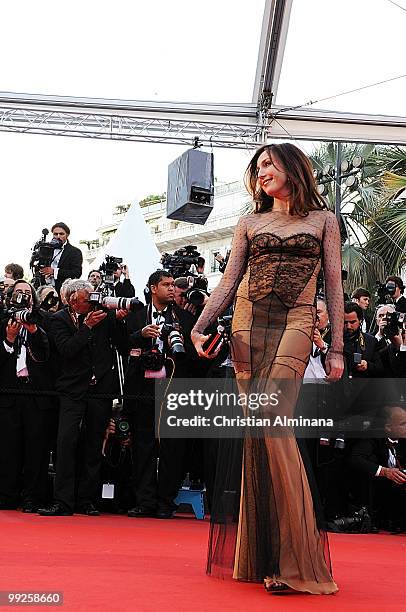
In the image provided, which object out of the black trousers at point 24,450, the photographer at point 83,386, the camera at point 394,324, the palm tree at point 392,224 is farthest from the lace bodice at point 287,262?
the palm tree at point 392,224

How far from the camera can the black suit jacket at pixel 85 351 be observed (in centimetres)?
680

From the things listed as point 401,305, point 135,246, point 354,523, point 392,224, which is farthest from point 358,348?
point 392,224

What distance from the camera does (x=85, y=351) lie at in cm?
701

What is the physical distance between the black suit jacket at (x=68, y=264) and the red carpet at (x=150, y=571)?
3.04 metres

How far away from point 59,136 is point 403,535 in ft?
19.5

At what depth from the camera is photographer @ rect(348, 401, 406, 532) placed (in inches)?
282

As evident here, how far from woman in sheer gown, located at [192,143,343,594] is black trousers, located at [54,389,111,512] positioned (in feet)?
10.0

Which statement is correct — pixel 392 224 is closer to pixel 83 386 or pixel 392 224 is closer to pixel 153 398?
pixel 153 398

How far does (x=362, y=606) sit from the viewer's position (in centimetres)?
323

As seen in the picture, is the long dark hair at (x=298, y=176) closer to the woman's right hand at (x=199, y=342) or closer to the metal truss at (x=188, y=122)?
the woman's right hand at (x=199, y=342)

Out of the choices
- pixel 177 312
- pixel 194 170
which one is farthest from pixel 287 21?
pixel 177 312

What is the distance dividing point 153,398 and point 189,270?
1.12 meters

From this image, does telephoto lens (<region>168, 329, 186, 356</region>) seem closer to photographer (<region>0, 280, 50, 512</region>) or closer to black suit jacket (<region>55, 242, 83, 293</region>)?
photographer (<region>0, 280, 50, 512</region>)

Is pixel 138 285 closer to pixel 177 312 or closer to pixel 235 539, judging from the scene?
pixel 177 312
